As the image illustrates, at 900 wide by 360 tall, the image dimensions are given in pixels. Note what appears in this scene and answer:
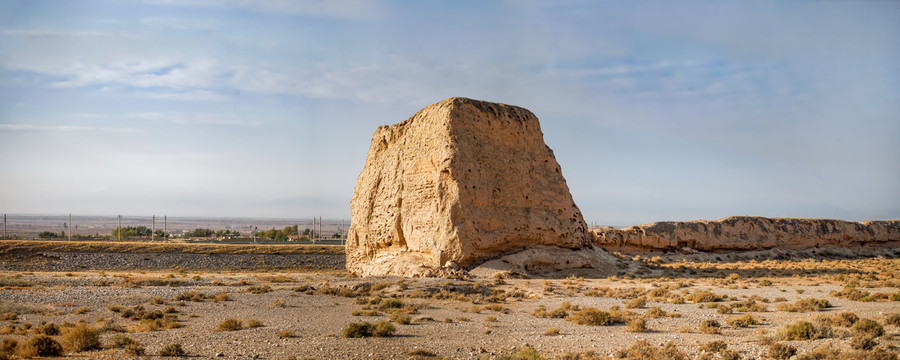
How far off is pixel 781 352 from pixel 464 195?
13518mm

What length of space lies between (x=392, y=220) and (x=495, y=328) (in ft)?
40.3

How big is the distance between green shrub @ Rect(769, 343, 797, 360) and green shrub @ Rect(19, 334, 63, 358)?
10415mm

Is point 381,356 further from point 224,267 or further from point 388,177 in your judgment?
point 224,267

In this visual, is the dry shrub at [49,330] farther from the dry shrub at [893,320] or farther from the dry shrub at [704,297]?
the dry shrub at [893,320]

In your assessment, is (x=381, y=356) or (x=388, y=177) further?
(x=388, y=177)

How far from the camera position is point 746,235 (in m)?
37.3

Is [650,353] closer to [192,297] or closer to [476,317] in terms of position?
[476,317]

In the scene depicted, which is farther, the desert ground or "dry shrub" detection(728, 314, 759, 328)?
"dry shrub" detection(728, 314, 759, 328)

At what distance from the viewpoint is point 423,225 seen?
21625 millimetres

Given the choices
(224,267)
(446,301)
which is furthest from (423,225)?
(224,267)

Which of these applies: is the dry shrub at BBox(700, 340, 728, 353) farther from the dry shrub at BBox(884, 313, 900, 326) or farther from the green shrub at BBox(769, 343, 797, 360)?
the dry shrub at BBox(884, 313, 900, 326)

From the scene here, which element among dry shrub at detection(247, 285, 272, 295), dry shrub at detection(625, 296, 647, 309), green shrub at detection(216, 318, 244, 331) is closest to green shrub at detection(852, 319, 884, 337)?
dry shrub at detection(625, 296, 647, 309)

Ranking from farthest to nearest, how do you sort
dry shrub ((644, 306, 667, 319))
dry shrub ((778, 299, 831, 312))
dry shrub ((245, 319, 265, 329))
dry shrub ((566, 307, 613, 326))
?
dry shrub ((778, 299, 831, 312))
dry shrub ((644, 306, 667, 319))
dry shrub ((566, 307, 613, 326))
dry shrub ((245, 319, 265, 329))

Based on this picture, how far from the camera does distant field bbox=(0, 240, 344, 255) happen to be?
41.0 metres
